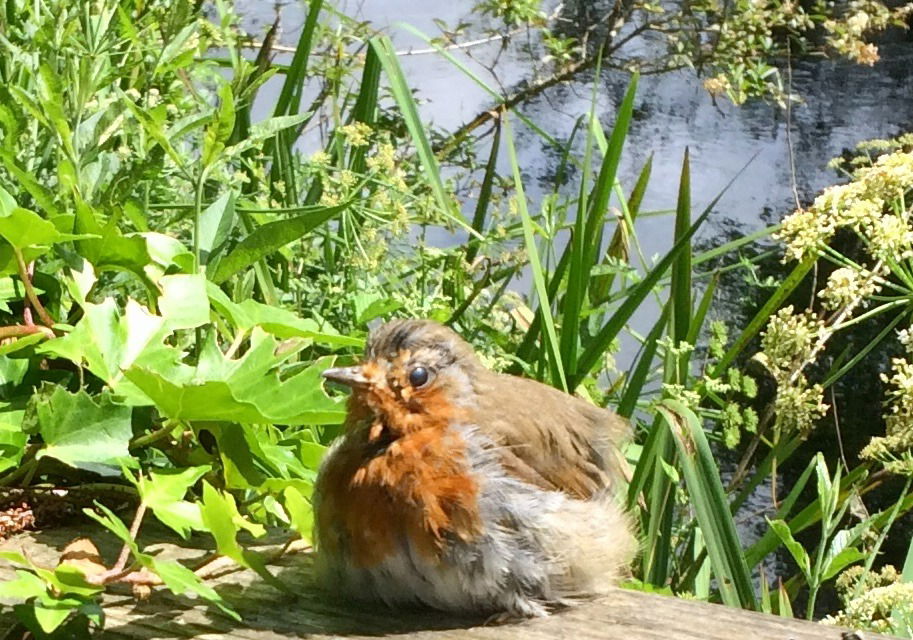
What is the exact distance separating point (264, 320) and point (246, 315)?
3cm

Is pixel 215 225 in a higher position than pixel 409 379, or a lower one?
higher

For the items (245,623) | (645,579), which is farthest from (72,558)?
(645,579)

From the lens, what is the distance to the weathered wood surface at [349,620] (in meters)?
1.32

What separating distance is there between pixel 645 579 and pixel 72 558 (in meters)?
1.13

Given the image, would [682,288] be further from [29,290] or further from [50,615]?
[50,615]

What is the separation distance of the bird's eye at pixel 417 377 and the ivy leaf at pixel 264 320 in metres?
0.20

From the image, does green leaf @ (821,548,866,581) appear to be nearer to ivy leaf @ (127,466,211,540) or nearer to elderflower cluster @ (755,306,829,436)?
elderflower cluster @ (755,306,829,436)

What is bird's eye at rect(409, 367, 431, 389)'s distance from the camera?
61.2 inches

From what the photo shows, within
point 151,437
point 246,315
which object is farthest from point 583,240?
point 151,437

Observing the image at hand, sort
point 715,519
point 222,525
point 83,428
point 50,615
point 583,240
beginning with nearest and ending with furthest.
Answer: point 50,615
point 222,525
point 83,428
point 715,519
point 583,240

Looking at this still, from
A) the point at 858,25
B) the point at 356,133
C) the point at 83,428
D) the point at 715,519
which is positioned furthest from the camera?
the point at 858,25

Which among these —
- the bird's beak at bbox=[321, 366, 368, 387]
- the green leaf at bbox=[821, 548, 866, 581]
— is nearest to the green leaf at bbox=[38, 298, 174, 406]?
the bird's beak at bbox=[321, 366, 368, 387]

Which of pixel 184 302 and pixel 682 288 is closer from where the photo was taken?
pixel 184 302

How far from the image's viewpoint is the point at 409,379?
1.56 m
